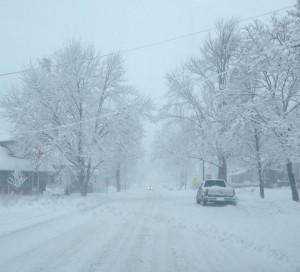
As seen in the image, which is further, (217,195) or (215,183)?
(215,183)

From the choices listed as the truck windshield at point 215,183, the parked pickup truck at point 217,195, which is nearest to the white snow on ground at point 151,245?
the parked pickup truck at point 217,195

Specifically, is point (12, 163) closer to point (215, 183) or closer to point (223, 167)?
point (223, 167)

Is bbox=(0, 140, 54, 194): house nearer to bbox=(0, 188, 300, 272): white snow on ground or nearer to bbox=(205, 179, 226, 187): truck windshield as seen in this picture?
bbox=(205, 179, 226, 187): truck windshield

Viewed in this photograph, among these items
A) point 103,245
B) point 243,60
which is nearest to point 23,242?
point 103,245

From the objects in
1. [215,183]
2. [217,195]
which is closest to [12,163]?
[215,183]

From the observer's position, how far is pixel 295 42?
38.0 feet

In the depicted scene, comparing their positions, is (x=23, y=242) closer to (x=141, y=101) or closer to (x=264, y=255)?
(x=264, y=255)

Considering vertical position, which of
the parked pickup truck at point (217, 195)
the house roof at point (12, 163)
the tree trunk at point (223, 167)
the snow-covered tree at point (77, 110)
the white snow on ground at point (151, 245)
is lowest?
the white snow on ground at point (151, 245)

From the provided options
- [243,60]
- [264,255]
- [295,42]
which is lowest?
[264,255]

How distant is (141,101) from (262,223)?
24.9 meters

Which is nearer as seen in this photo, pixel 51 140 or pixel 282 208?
pixel 282 208

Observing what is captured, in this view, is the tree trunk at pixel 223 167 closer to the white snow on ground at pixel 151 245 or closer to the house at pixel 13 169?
the house at pixel 13 169

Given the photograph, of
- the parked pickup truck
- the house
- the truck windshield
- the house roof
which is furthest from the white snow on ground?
the house

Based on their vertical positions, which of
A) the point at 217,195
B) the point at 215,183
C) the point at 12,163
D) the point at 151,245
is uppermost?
the point at 12,163
